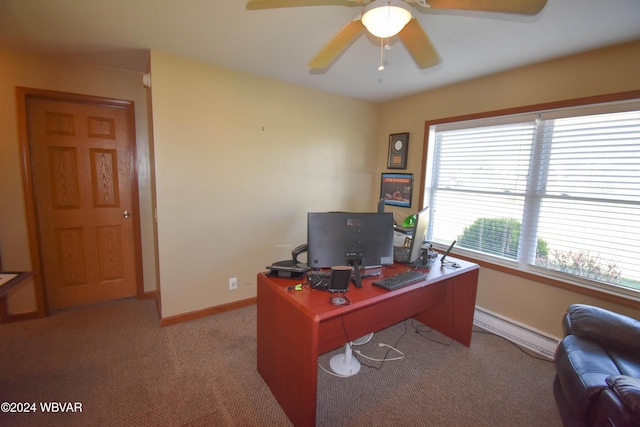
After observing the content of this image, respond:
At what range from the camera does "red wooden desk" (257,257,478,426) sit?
1.40m

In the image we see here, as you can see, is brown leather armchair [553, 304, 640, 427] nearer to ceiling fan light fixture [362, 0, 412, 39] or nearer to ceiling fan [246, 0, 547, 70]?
ceiling fan [246, 0, 547, 70]

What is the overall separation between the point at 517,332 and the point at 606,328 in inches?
38.0

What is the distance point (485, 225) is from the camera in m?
2.77

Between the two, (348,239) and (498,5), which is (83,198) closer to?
(348,239)

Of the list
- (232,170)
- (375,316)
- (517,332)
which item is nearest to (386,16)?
(375,316)

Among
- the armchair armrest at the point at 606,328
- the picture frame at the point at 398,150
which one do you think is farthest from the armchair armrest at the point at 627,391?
the picture frame at the point at 398,150

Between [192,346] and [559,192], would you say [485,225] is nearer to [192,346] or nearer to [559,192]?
[559,192]

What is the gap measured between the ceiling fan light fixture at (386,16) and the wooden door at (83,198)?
2.65m

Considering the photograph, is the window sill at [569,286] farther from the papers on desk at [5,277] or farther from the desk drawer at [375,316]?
the papers on desk at [5,277]

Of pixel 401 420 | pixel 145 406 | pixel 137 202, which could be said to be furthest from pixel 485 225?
pixel 137 202

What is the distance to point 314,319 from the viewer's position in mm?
1312

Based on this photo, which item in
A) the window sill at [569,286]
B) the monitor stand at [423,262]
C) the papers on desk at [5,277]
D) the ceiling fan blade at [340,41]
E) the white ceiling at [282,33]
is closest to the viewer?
the ceiling fan blade at [340,41]

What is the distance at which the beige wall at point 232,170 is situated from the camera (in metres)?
2.43

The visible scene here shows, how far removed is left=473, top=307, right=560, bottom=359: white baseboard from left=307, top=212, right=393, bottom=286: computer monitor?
5.32 ft
